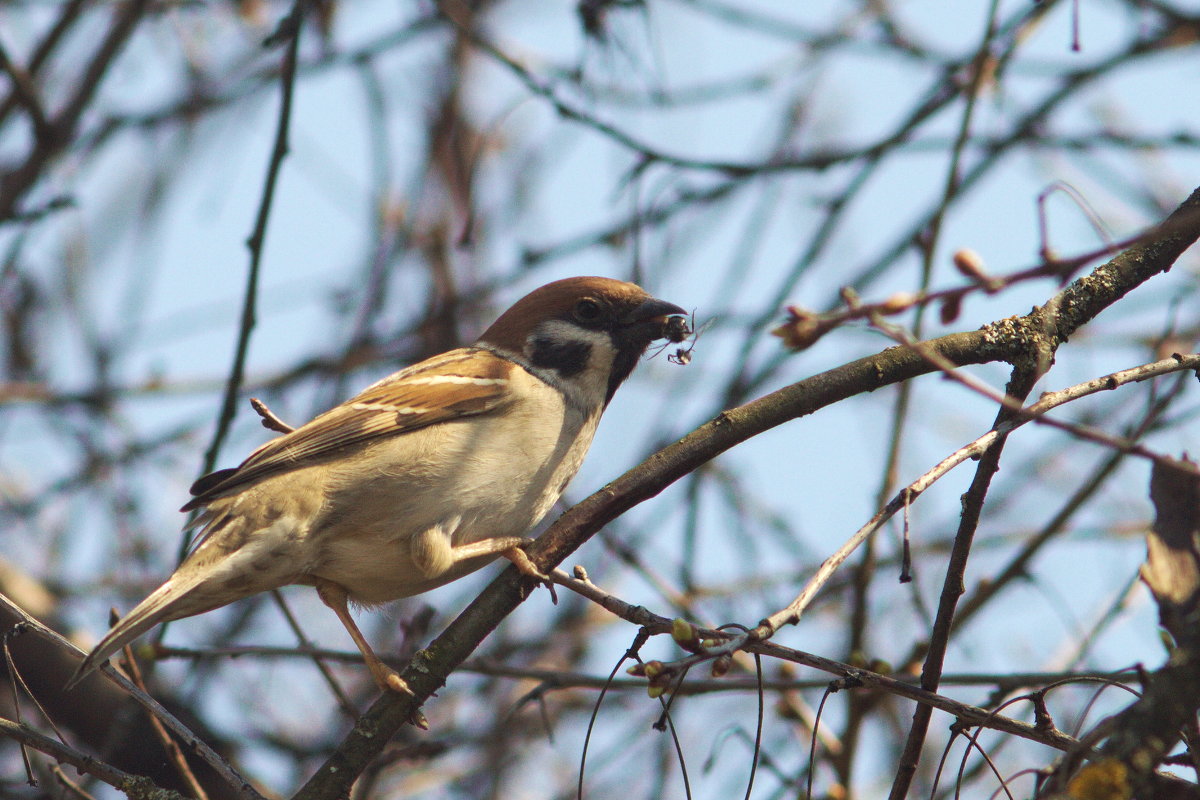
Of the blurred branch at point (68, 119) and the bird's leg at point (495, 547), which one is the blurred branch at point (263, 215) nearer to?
the bird's leg at point (495, 547)

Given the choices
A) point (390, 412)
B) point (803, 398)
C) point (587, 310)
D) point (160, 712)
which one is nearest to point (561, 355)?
point (587, 310)

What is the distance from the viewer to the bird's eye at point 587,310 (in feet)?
16.7

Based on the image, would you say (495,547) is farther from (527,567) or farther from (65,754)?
(65,754)

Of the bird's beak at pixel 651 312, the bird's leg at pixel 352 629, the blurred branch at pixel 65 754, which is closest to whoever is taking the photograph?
the blurred branch at pixel 65 754

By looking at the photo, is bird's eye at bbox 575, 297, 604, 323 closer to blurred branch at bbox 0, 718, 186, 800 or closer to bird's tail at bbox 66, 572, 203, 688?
bird's tail at bbox 66, 572, 203, 688

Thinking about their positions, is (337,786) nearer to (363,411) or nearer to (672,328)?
(363,411)

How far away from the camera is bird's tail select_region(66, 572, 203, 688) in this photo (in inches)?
118

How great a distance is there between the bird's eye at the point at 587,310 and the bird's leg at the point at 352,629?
165cm

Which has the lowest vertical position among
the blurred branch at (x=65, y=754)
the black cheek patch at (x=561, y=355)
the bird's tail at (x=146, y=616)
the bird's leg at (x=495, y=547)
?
the blurred branch at (x=65, y=754)

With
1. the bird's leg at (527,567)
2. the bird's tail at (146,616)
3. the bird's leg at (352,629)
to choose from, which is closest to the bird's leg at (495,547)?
the bird's leg at (527,567)

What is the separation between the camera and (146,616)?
3375 mm

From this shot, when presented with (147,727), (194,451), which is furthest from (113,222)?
(147,727)

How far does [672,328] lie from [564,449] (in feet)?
2.35

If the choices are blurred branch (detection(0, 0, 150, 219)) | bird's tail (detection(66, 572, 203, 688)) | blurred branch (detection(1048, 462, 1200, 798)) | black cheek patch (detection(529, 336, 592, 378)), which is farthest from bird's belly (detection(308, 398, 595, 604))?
blurred branch (detection(0, 0, 150, 219))
